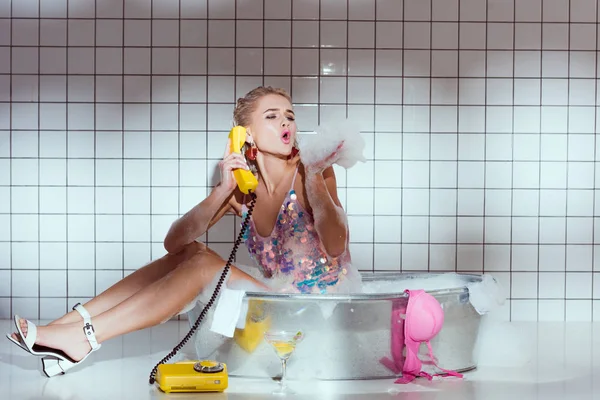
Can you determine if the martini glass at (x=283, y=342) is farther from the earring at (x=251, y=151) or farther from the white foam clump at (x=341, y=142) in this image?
the earring at (x=251, y=151)

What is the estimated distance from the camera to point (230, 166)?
2818 millimetres

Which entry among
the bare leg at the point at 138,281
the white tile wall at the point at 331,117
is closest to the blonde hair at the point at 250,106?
the bare leg at the point at 138,281

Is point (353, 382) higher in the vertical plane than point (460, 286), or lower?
lower

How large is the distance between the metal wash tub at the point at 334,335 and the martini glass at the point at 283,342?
0.08 metres

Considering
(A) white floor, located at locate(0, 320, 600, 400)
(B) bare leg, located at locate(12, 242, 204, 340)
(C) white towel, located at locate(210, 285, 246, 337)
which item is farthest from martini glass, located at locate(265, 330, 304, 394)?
(B) bare leg, located at locate(12, 242, 204, 340)

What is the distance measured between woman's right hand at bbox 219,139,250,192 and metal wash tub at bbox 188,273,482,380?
40 centimetres

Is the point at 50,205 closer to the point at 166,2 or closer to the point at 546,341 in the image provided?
the point at 166,2

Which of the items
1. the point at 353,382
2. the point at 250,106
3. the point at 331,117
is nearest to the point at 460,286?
the point at 353,382

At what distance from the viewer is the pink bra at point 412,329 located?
108 inches

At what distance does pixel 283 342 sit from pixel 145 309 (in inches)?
20.3

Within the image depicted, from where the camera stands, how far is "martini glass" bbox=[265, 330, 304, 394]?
103 inches

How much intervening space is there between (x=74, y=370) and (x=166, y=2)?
2.04 metres

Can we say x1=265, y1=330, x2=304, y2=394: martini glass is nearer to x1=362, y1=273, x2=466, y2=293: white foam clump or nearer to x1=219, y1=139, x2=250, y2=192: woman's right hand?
x1=219, y1=139, x2=250, y2=192: woman's right hand

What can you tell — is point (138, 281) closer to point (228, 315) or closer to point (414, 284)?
point (228, 315)
